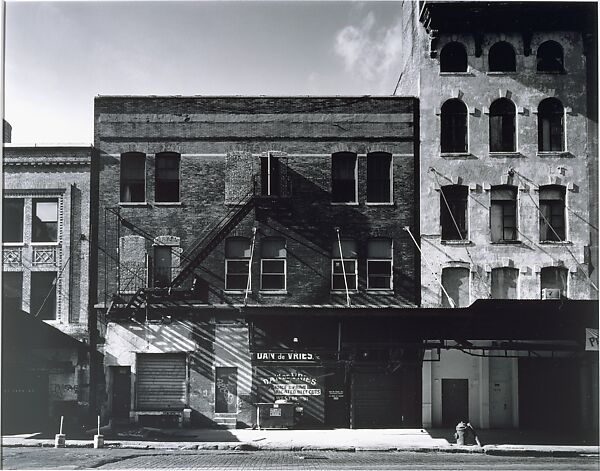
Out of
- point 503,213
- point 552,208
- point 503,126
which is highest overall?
point 503,126

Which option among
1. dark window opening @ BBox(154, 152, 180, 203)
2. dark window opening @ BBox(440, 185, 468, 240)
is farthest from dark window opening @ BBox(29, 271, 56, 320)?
dark window opening @ BBox(440, 185, 468, 240)

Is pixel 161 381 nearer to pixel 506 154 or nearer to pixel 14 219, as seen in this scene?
pixel 14 219

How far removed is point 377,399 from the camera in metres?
29.5

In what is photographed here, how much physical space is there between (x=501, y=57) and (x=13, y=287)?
844 inches

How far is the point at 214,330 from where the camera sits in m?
29.7

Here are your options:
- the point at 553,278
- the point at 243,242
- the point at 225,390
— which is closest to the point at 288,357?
the point at 225,390

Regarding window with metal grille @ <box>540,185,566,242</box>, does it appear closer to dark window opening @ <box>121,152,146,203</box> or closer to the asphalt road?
the asphalt road

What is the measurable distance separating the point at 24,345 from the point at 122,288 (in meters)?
4.15

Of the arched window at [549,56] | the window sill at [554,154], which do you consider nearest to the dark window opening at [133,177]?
the window sill at [554,154]

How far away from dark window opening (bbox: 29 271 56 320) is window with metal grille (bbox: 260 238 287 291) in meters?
8.17

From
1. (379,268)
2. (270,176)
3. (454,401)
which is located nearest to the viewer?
(454,401)

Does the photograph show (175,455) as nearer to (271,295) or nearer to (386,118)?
(271,295)

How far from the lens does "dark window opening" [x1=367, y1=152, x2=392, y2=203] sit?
30.6 m

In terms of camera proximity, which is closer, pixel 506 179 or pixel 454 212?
pixel 506 179
